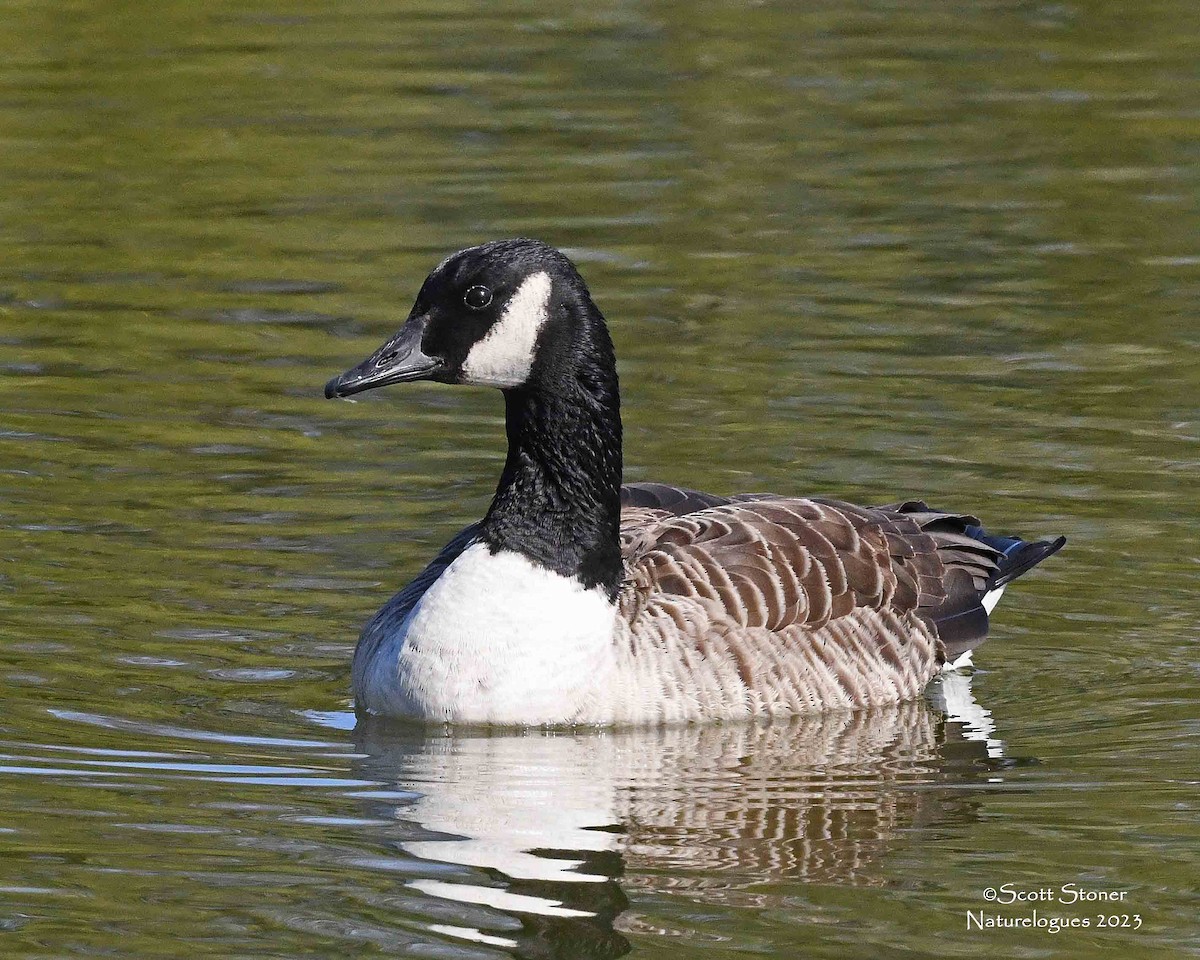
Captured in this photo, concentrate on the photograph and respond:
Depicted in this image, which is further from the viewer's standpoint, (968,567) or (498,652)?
(968,567)

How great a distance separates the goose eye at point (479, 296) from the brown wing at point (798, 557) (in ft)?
4.98

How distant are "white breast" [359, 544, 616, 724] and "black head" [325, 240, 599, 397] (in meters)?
0.93

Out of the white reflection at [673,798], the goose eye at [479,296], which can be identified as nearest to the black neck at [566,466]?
the goose eye at [479,296]

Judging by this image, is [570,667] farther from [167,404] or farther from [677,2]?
[677,2]

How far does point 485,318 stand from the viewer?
1112cm

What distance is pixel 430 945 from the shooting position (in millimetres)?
8430

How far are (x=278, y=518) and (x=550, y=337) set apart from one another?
142 inches

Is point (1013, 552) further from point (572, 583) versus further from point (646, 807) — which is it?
point (646, 807)

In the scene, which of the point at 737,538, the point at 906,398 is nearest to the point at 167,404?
the point at 906,398

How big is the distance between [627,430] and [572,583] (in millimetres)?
4581

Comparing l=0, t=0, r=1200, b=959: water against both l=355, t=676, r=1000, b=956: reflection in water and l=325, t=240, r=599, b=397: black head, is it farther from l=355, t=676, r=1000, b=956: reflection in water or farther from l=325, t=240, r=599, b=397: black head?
l=325, t=240, r=599, b=397: black head

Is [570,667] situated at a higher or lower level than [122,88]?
lower

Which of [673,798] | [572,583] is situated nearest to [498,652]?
[572,583]

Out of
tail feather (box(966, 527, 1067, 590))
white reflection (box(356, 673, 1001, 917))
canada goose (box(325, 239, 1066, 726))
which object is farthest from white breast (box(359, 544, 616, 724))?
tail feather (box(966, 527, 1067, 590))
